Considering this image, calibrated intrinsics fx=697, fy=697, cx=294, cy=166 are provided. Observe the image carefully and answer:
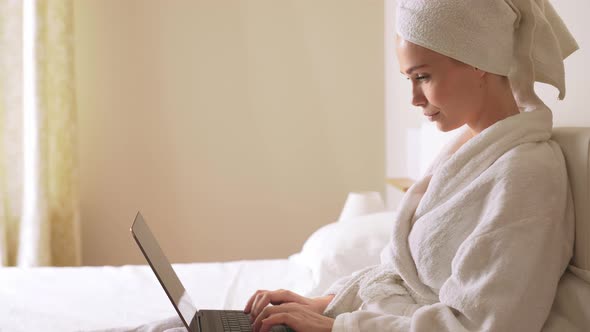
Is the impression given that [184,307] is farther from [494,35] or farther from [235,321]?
[494,35]

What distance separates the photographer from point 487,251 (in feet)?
3.69

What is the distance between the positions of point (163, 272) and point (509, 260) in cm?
66

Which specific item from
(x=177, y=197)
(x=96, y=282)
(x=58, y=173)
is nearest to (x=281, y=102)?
(x=177, y=197)

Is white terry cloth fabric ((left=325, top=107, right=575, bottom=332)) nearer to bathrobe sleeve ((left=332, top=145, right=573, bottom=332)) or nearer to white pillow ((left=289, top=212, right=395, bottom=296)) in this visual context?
bathrobe sleeve ((left=332, top=145, right=573, bottom=332))

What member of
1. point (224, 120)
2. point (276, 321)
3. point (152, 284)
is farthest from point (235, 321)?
point (224, 120)

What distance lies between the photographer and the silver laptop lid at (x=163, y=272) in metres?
1.26

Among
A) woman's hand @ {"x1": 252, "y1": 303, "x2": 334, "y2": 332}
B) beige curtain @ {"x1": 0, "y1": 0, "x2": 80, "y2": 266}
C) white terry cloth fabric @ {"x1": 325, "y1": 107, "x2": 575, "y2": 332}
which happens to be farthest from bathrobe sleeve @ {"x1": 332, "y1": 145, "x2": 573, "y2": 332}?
beige curtain @ {"x1": 0, "y1": 0, "x2": 80, "y2": 266}

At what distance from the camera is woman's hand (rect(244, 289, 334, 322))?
1445mm

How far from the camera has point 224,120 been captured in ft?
13.0

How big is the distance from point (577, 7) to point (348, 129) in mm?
2563

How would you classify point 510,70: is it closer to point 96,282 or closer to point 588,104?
point 588,104

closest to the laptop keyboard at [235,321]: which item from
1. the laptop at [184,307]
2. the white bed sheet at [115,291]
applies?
the laptop at [184,307]

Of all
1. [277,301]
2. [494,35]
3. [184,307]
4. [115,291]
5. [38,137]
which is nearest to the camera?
[494,35]

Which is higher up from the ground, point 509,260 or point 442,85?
point 442,85
